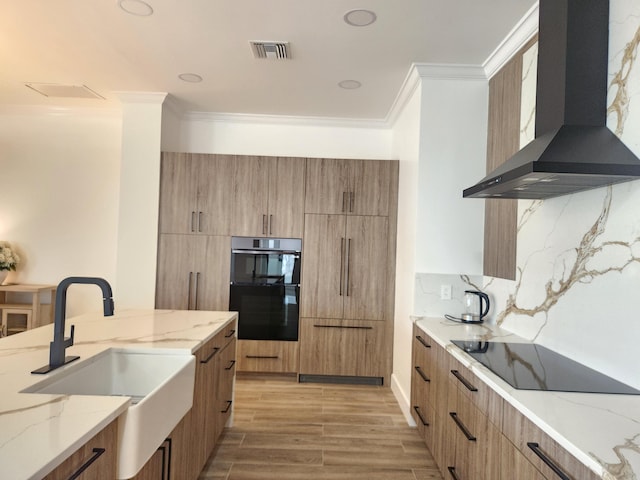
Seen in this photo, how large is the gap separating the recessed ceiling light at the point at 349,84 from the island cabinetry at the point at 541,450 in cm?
281

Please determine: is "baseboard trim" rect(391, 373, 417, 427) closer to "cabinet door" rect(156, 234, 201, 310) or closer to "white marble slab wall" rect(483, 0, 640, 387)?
"white marble slab wall" rect(483, 0, 640, 387)

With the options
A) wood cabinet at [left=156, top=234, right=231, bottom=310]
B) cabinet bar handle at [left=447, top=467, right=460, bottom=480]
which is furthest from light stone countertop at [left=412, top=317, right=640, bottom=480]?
wood cabinet at [left=156, top=234, right=231, bottom=310]

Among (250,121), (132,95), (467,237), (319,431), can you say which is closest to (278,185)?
(250,121)

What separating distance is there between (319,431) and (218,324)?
1.22 metres

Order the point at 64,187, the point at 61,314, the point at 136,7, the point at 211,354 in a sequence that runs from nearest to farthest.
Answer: the point at 61,314
the point at 211,354
the point at 136,7
the point at 64,187

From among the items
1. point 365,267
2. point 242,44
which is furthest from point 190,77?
point 365,267

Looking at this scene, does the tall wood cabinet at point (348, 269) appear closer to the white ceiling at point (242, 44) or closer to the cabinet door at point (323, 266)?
the cabinet door at point (323, 266)

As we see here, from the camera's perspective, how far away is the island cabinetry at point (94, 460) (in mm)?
935

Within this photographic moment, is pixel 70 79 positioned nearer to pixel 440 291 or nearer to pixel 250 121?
pixel 250 121

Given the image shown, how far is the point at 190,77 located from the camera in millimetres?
3469

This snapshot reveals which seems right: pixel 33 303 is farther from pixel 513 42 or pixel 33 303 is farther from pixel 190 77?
pixel 513 42

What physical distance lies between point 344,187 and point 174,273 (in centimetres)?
192

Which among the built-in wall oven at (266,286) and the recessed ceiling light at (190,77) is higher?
the recessed ceiling light at (190,77)

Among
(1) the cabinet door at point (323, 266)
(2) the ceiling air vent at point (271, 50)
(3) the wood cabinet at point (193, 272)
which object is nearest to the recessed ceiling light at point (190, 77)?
(2) the ceiling air vent at point (271, 50)
